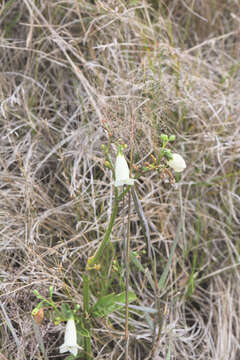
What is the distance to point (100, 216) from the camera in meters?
1.66

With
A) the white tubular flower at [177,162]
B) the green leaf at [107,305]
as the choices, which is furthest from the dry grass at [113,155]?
the white tubular flower at [177,162]

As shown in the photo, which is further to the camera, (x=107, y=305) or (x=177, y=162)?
(x=107, y=305)

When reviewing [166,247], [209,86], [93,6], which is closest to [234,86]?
[209,86]

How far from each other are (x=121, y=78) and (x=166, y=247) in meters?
0.79

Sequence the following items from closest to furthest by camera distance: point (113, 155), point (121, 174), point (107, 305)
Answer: point (121, 174), point (107, 305), point (113, 155)

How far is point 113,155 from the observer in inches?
68.5

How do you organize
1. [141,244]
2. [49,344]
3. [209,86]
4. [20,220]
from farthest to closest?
[209,86]
[141,244]
[20,220]
[49,344]

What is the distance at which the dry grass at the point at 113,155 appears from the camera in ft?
5.22

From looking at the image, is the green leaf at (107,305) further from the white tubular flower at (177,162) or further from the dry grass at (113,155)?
the white tubular flower at (177,162)

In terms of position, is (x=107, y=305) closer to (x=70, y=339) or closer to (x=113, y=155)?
(x=70, y=339)

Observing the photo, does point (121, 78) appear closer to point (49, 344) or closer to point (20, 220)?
point (20, 220)

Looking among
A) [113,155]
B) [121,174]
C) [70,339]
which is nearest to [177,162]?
[121,174]

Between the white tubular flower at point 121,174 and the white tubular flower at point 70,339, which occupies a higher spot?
the white tubular flower at point 121,174

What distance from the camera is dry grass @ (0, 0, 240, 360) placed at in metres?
1.59
